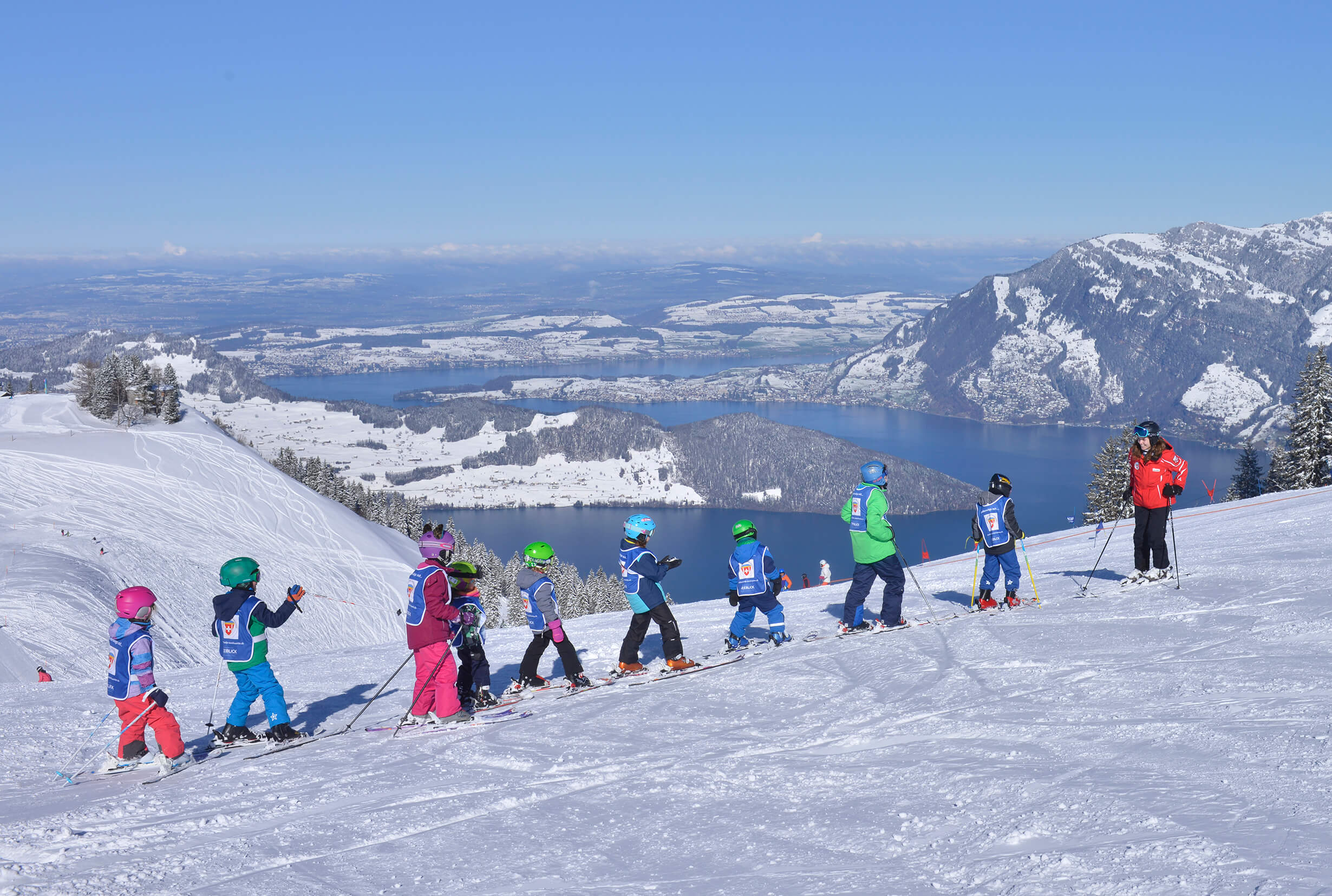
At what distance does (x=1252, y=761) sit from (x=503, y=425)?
588 ft

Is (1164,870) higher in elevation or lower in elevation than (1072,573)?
Answer: higher

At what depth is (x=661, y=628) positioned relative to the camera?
10172 mm

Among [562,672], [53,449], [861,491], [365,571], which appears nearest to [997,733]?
[861,491]

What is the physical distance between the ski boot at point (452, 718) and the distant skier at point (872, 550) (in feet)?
15.0

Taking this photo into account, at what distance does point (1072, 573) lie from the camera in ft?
48.8

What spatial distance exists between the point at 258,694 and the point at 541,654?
2.92 m

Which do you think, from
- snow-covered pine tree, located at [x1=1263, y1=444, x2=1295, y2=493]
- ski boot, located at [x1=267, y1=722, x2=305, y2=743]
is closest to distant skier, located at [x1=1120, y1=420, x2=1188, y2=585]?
ski boot, located at [x1=267, y1=722, x2=305, y2=743]

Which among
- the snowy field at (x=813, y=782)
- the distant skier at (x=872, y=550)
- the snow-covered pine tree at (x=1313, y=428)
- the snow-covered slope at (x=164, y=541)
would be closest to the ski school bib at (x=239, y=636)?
the snowy field at (x=813, y=782)

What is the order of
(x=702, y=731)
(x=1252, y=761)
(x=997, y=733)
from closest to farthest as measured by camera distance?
1. (x=1252, y=761)
2. (x=997, y=733)
3. (x=702, y=731)

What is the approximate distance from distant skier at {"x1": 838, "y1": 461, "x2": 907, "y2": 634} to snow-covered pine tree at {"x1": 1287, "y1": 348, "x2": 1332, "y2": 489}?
34.9 meters

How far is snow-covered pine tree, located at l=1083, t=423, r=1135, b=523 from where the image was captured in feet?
134

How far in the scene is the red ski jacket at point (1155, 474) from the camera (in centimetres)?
1140

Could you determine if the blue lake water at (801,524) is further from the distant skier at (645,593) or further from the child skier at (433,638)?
the child skier at (433,638)

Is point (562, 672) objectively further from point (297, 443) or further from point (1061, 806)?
point (297, 443)
